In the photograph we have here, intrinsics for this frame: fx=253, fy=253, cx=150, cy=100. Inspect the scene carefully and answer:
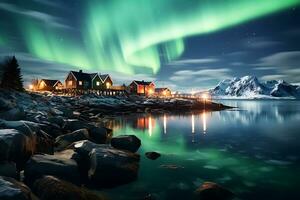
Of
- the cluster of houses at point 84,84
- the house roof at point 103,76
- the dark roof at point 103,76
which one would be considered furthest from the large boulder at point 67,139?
the dark roof at point 103,76

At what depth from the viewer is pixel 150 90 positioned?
11100 centimetres

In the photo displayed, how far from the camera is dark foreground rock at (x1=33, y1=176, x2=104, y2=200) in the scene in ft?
26.3

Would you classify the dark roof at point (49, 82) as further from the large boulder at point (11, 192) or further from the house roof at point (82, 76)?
the large boulder at point (11, 192)

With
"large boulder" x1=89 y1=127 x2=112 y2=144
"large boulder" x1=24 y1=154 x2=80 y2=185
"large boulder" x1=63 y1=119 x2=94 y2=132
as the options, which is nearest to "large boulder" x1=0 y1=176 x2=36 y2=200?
"large boulder" x1=24 y1=154 x2=80 y2=185

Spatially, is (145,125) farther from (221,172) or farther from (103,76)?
(103,76)

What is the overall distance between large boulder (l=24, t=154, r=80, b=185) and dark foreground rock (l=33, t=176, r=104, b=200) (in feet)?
3.47

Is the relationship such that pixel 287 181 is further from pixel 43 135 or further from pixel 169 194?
pixel 43 135

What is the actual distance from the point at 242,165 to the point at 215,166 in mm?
1841

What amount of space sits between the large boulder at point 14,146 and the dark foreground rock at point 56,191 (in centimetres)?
219

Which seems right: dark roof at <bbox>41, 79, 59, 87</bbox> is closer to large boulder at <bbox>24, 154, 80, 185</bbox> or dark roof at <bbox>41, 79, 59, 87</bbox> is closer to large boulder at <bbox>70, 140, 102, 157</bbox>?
large boulder at <bbox>70, 140, 102, 157</bbox>

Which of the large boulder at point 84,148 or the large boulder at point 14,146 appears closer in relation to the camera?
the large boulder at point 14,146

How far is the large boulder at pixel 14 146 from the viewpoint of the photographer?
32.3 feet

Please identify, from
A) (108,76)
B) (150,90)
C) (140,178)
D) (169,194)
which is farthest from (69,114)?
(150,90)

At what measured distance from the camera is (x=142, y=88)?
4245 inches
